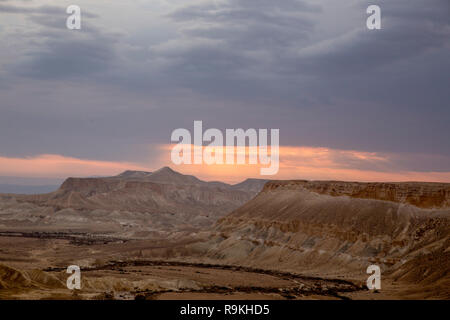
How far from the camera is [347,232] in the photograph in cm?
10319

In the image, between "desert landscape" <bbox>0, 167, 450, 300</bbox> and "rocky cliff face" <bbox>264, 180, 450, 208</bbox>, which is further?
"rocky cliff face" <bbox>264, 180, 450, 208</bbox>

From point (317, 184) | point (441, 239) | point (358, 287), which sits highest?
point (317, 184)

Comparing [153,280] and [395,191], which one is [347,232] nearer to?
[395,191]

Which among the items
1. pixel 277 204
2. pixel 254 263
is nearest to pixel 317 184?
pixel 277 204

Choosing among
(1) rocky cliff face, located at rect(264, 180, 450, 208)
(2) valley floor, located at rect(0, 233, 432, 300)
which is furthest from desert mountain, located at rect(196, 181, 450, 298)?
(2) valley floor, located at rect(0, 233, 432, 300)

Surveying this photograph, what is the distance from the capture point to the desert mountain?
8950 cm

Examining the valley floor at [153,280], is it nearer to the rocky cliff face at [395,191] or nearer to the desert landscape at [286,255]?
the desert landscape at [286,255]

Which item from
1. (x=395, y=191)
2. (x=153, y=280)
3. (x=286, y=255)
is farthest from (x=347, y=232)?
(x=153, y=280)

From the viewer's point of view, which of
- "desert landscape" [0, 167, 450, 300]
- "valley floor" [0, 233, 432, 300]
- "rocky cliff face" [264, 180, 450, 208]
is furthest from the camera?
"rocky cliff face" [264, 180, 450, 208]

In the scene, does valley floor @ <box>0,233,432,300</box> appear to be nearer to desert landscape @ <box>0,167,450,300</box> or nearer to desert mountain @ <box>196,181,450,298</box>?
desert landscape @ <box>0,167,450,300</box>

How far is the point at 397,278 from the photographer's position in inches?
3177

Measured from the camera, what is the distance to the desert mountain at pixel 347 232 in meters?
89.5
